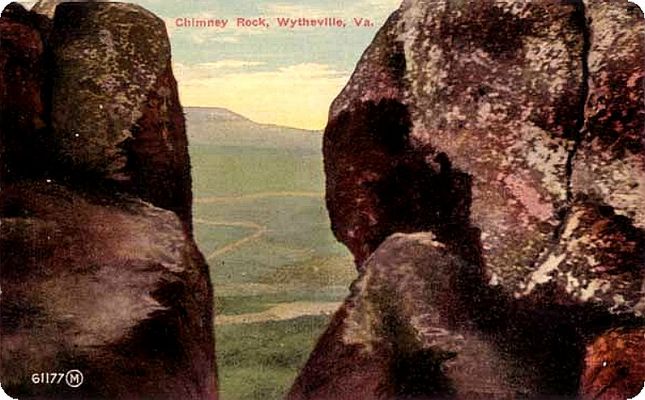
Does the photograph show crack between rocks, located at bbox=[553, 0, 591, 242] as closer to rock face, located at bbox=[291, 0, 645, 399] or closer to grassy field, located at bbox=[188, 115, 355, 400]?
rock face, located at bbox=[291, 0, 645, 399]

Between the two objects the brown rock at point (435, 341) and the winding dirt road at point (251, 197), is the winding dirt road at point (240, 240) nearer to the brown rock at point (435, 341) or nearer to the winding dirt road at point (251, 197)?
the winding dirt road at point (251, 197)

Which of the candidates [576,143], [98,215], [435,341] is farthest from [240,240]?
[576,143]

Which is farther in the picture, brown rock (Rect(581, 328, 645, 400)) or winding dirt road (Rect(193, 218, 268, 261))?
winding dirt road (Rect(193, 218, 268, 261))

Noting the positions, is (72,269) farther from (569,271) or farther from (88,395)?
(569,271)

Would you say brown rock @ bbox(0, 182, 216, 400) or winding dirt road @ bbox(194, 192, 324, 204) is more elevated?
winding dirt road @ bbox(194, 192, 324, 204)

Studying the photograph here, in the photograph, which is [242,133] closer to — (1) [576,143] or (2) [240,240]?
(2) [240,240]

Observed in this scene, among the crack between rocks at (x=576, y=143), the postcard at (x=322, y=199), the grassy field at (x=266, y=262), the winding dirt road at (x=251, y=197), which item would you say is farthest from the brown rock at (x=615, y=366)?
the winding dirt road at (x=251, y=197)

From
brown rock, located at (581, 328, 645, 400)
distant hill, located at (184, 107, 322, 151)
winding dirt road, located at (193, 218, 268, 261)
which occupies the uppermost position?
distant hill, located at (184, 107, 322, 151)

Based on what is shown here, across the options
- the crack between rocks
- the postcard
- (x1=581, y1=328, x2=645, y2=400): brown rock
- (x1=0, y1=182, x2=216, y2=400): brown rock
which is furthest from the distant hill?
(x1=581, y1=328, x2=645, y2=400): brown rock

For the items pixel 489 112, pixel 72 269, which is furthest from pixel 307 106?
pixel 72 269
